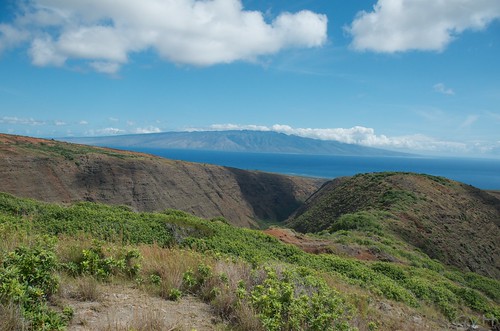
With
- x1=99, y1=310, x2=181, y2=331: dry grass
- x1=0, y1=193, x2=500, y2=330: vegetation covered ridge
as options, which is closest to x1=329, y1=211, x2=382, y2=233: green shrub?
x1=0, y1=193, x2=500, y2=330: vegetation covered ridge

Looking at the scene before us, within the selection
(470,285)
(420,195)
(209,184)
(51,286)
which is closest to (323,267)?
(51,286)

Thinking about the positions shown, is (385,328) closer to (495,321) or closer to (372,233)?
(495,321)

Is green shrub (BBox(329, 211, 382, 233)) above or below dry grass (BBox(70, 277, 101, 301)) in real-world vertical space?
below

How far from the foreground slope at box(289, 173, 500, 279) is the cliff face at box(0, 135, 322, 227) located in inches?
1055

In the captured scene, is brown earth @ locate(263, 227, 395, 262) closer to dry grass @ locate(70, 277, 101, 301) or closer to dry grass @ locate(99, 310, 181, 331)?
dry grass @ locate(70, 277, 101, 301)

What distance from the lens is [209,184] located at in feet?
245

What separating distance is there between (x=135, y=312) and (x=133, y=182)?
189 ft

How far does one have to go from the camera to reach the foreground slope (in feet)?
99.6

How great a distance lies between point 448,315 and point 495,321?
258 centimetres

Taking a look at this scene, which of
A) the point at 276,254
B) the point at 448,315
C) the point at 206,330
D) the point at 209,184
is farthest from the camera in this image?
the point at 209,184

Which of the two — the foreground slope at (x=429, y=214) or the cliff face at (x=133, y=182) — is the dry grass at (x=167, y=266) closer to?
the foreground slope at (x=429, y=214)

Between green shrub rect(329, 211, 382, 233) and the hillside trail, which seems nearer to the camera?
the hillside trail

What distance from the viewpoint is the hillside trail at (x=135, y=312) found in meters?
4.61

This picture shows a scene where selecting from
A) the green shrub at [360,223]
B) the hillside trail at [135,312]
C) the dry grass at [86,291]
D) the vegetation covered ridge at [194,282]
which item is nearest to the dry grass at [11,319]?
the vegetation covered ridge at [194,282]
